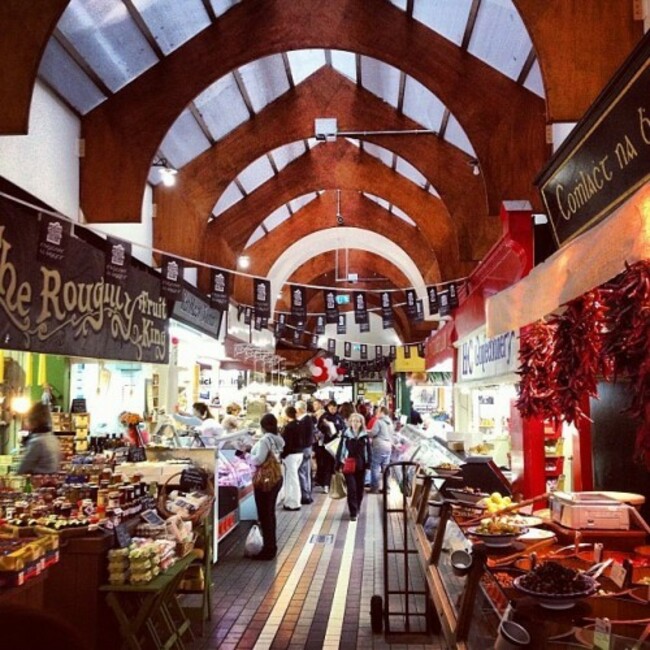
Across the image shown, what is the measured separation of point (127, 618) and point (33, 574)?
120cm

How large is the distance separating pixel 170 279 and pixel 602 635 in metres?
8.40

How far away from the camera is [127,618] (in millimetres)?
4945

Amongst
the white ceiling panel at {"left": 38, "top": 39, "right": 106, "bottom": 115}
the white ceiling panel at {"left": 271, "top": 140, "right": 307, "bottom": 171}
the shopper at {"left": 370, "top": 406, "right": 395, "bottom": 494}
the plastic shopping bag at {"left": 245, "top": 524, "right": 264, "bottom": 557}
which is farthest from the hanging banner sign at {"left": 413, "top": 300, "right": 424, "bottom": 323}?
the white ceiling panel at {"left": 38, "top": 39, "right": 106, "bottom": 115}

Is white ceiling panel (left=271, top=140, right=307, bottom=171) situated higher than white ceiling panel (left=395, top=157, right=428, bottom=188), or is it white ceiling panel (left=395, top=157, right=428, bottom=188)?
white ceiling panel (left=271, top=140, right=307, bottom=171)

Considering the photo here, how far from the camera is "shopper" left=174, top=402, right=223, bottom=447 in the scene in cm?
1054

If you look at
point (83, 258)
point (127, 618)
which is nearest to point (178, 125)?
point (83, 258)

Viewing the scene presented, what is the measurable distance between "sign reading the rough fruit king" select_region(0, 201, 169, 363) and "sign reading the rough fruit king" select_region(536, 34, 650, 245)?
415 cm

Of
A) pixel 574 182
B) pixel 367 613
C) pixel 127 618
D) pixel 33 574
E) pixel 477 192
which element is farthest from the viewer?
pixel 477 192

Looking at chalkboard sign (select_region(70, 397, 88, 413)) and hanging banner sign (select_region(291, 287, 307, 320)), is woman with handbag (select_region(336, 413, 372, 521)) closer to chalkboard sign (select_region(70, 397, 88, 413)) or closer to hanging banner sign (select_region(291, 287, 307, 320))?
chalkboard sign (select_region(70, 397, 88, 413))

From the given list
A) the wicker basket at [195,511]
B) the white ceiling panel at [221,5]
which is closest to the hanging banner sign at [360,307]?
the white ceiling panel at [221,5]

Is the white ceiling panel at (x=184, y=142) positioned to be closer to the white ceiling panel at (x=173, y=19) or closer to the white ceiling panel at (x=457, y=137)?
the white ceiling panel at (x=173, y=19)

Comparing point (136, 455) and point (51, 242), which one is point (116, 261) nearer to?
point (51, 242)

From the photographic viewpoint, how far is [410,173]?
49.6ft

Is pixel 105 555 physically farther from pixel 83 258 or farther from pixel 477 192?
pixel 477 192
